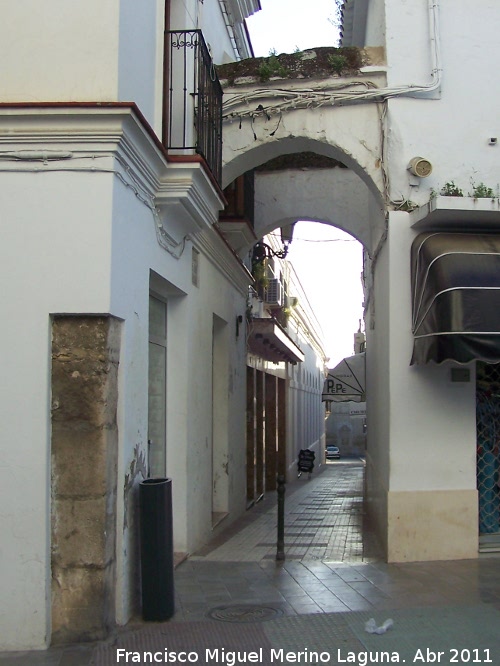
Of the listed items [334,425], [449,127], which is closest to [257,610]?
[449,127]

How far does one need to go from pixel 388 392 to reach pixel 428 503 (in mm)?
1402

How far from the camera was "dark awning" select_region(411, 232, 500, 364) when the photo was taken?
781 cm

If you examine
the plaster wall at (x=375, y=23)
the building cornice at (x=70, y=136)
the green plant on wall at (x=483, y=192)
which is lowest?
the building cornice at (x=70, y=136)

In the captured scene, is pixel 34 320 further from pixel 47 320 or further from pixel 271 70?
A: pixel 271 70

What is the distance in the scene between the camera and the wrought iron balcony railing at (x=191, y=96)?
793 centimetres

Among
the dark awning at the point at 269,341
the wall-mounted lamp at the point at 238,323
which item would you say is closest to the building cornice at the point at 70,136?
the wall-mounted lamp at the point at 238,323

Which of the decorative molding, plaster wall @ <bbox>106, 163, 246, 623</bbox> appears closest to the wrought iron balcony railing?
the decorative molding

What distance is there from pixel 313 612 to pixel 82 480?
2.43m

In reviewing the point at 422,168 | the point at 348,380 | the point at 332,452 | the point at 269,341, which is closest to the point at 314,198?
the point at 269,341

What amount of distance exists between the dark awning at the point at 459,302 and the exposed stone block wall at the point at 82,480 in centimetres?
381

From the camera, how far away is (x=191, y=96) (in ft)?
28.1

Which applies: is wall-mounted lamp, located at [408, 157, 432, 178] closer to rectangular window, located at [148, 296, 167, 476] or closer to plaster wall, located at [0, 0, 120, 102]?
rectangular window, located at [148, 296, 167, 476]

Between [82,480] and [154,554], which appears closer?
[82,480]

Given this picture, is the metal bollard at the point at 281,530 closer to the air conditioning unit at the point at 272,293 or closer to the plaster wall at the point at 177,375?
the plaster wall at the point at 177,375
